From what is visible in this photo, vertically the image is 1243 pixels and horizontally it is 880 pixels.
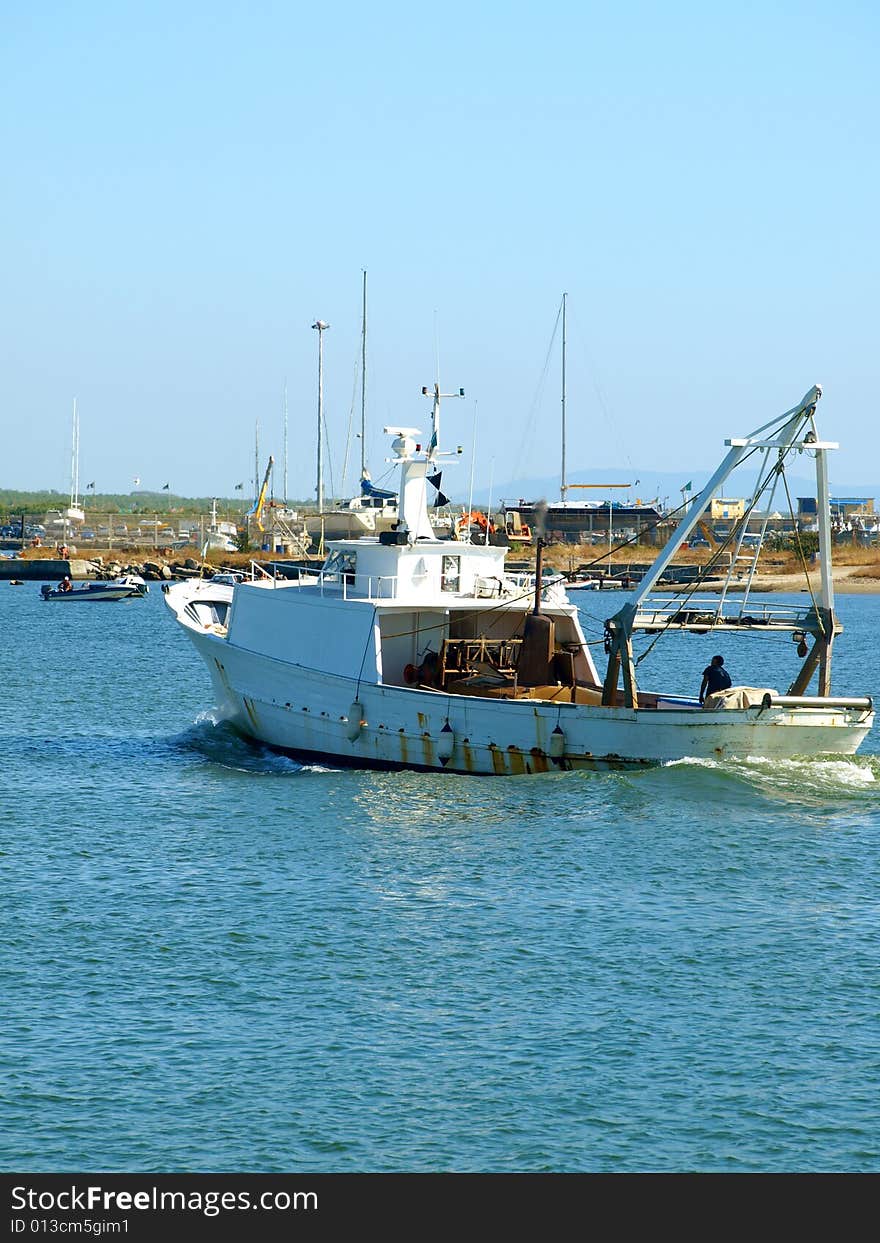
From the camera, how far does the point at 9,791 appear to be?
98.1 feet

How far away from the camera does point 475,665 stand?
31.2 metres

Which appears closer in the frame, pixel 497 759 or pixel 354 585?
pixel 497 759

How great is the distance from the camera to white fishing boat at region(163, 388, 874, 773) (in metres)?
28.0

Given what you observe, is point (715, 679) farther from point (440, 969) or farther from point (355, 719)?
point (440, 969)

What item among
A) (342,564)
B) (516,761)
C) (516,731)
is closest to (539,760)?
(516,761)

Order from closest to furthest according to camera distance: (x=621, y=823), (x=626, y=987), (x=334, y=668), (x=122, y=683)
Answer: (x=626, y=987)
(x=621, y=823)
(x=334, y=668)
(x=122, y=683)

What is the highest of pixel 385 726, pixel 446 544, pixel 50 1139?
pixel 446 544

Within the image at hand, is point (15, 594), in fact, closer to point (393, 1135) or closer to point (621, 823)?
point (621, 823)

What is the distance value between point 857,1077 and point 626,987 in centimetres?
322

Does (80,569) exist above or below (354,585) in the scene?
below

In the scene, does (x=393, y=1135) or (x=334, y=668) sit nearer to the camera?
(x=393, y=1135)

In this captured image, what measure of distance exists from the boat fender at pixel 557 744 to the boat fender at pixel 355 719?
410 cm

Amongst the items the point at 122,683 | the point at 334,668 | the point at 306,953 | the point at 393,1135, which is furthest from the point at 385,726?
the point at 122,683

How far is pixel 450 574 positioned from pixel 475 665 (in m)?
2.37
